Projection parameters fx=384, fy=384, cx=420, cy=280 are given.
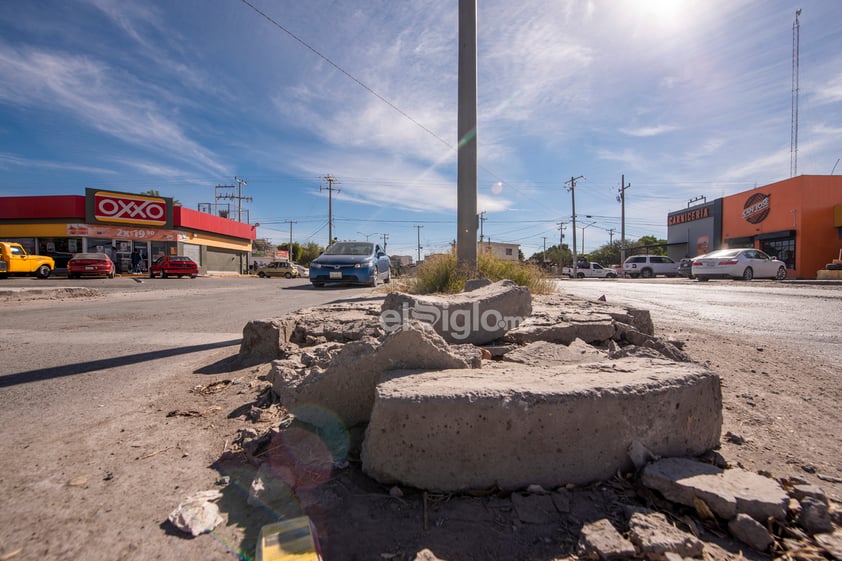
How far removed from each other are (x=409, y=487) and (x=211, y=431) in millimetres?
1048

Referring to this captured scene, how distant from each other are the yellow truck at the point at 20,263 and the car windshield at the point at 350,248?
677 inches

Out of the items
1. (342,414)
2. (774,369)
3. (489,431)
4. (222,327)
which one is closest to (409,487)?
(489,431)

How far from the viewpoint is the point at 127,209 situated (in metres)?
26.4

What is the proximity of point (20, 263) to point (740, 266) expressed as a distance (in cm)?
3102

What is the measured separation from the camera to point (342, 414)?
1729mm

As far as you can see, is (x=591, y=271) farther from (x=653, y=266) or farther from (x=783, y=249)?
(x=783, y=249)

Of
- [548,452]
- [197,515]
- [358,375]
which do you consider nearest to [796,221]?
[548,452]

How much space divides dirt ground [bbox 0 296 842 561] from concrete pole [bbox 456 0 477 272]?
418 centimetres

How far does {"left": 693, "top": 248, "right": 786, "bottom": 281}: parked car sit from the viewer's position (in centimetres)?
Result: 1470

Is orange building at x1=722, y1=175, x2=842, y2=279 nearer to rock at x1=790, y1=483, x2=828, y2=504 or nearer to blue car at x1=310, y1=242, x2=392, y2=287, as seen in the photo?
blue car at x1=310, y1=242, x2=392, y2=287

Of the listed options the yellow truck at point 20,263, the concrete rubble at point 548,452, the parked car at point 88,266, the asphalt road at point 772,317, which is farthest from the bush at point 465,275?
the yellow truck at point 20,263

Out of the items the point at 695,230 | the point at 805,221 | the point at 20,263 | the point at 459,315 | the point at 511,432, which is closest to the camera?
the point at 511,432

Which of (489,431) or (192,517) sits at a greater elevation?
(489,431)

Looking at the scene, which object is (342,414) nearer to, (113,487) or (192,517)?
(192,517)
